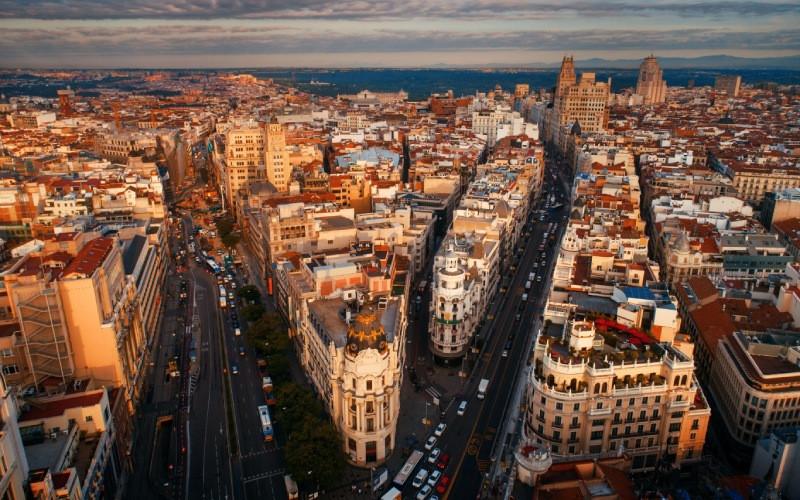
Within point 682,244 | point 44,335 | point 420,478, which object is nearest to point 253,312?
point 44,335

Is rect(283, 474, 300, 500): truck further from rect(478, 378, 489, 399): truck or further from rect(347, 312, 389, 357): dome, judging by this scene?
rect(478, 378, 489, 399): truck

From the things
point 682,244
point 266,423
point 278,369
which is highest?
point 682,244

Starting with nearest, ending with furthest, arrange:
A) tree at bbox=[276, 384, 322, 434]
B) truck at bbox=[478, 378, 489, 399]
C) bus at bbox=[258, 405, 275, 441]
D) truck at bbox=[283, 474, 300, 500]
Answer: truck at bbox=[283, 474, 300, 500] → tree at bbox=[276, 384, 322, 434] → bus at bbox=[258, 405, 275, 441] → truck at bbox=[478, 378, 489, 399]

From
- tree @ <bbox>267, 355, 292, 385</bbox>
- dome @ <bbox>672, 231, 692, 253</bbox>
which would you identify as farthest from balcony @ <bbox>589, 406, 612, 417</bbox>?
dome @ <bbox>672, 231, 692, 253</bbox>

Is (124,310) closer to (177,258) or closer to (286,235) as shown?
(286,235)

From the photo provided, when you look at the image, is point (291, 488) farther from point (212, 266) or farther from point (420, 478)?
point (212, 266)

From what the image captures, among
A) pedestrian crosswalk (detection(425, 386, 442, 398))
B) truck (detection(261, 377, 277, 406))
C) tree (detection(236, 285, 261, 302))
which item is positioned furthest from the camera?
tree (detection(236, 285, 261, 302))
